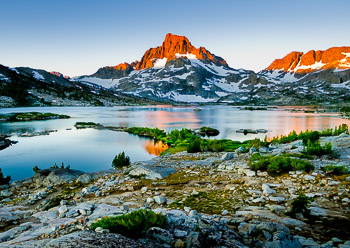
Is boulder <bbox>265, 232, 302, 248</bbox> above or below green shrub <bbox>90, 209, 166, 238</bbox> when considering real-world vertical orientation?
below

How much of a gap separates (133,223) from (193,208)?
3.16 m

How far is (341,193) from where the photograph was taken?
8961 mm

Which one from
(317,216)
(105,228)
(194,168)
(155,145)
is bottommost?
(155,145)

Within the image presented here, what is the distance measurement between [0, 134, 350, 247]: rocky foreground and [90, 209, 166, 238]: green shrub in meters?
0.22

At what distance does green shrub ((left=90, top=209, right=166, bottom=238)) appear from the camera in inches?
221

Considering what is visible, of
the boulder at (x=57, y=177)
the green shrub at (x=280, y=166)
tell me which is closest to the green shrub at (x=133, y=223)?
the green shrub at (x=280, y=166)

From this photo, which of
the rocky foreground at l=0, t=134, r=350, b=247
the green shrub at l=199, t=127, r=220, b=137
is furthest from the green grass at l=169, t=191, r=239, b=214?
the green shrub at l=199, t=127, r=220, b=137

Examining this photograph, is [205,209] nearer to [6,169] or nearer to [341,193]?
[341,193]

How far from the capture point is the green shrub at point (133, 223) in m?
5.62

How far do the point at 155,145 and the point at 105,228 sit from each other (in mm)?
36246

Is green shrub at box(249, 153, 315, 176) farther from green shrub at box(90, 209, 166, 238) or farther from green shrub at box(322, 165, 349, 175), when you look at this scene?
green shrub at box(90, 209, 166, 238)

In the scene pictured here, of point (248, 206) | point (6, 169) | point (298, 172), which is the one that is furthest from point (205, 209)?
point (6, 169)

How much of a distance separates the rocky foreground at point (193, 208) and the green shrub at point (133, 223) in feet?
0.72

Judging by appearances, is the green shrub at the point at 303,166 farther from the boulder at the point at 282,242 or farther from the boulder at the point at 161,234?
the boulder at the point at 161,234
